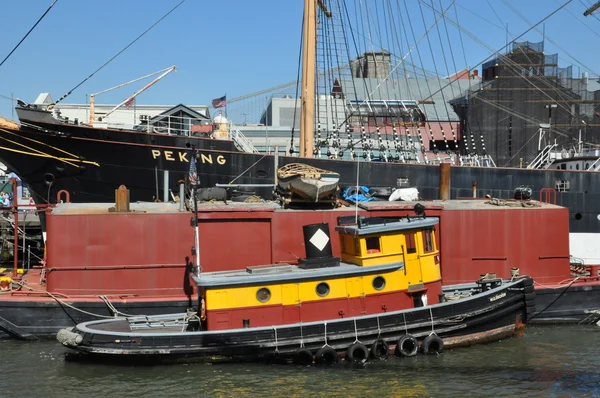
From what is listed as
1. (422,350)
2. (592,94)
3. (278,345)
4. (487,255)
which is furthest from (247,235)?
(592,94)

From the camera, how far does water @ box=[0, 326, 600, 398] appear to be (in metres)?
13.8

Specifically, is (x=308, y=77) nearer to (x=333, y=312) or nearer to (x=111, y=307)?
(x=333, y=312)

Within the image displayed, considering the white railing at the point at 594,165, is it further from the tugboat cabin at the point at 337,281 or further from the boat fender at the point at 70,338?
the boat fender at the point at 70,338

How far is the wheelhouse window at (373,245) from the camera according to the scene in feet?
54.0

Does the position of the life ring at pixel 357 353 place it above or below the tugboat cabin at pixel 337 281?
Result: below

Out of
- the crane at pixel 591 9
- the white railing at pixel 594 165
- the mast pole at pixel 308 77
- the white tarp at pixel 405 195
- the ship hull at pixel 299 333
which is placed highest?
the crane at pixel 591 9

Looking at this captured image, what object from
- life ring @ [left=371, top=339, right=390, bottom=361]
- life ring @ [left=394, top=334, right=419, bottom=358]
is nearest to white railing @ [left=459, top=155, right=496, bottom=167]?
life ring @ [left=394, top=334, right=419, bottom=358]

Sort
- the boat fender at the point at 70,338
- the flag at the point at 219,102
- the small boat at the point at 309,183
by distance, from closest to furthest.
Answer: the boat fender at the point at 70,338 < the small boat at the point at 309,183 < the flag at the point at 219,102

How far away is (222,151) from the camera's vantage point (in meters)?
27.0

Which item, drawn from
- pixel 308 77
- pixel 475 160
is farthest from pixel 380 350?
A: pixel 475 160

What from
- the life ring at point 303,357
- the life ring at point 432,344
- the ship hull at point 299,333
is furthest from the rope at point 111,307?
the life ring at point 432,344

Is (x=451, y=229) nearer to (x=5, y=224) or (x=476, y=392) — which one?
(x=476, y=392)

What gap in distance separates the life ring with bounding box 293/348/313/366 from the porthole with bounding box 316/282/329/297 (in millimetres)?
1381

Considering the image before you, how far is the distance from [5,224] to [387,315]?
76.1 feet
